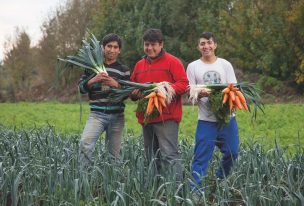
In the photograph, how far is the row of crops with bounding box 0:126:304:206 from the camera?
3.24m

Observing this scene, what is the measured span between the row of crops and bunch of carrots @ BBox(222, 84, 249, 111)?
1.60ft

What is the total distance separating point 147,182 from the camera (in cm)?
351

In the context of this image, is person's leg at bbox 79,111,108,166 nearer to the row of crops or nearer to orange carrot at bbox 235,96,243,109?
the row of crops

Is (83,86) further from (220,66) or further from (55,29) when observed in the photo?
(55,29)

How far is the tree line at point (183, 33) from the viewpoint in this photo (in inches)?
765

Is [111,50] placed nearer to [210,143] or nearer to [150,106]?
[150,106]

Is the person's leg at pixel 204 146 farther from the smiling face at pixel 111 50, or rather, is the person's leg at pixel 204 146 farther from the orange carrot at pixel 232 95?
the smiling face at pixel 111 50

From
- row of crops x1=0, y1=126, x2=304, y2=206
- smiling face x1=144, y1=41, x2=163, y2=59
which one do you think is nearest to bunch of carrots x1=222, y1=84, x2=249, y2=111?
row of crops x1=0, y1=126, x2=304, y2=206

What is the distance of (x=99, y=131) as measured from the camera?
446 centimetres

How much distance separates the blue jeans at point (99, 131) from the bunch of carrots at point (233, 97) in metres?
1.14

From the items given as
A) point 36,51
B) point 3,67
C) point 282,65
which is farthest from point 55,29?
point 282,65

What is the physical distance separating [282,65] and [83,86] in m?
16.4

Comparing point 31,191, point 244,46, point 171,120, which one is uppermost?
point 244,46

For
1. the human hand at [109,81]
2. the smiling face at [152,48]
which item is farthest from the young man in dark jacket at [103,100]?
the smiling face at [152,48]
